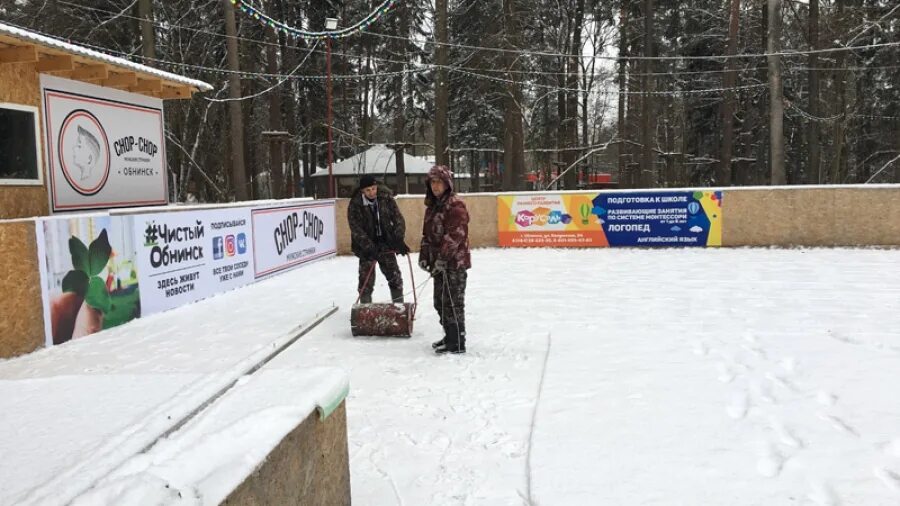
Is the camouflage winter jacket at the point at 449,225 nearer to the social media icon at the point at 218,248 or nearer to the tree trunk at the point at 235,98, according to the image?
the social media icon at the point at 218,248

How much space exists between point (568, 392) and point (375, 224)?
11.6 feet

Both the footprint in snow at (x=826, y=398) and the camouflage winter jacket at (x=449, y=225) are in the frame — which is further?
the camouflage winter jacket at (x=449, y=225)

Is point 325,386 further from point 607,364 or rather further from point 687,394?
point 607,364

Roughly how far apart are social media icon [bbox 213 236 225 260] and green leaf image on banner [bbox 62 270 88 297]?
2799 mm

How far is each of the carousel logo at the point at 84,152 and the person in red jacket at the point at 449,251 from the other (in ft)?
21.5

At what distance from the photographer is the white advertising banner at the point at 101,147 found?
9672 millimetres

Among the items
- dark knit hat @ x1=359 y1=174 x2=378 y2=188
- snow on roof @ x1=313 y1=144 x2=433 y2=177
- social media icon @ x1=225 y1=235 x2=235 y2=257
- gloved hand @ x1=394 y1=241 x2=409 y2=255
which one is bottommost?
social media icon @ x1=225 y1=235 x2=235 y2=257

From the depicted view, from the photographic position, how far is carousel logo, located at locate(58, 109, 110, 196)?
985cm

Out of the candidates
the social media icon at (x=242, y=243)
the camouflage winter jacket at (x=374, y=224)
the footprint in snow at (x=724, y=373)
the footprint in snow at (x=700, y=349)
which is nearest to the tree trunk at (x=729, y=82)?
the social media icon at (x=242, y=243)

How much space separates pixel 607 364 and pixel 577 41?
27501mm

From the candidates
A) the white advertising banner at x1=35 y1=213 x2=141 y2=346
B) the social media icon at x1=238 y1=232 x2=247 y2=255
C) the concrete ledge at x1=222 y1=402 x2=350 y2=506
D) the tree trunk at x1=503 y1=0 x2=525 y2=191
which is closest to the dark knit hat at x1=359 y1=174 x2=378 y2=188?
the white advertising banner at x1=35 y1=213 x2=141 y2=346

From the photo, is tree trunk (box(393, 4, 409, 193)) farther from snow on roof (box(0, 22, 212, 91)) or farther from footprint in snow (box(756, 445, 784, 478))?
footprint in snow (box(756, 445, 784, 478))

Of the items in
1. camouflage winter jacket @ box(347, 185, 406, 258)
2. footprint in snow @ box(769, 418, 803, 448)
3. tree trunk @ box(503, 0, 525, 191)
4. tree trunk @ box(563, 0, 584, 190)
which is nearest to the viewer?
footprint in snow @ box(769, 418, 803, 448)

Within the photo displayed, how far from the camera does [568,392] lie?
4961 mm
